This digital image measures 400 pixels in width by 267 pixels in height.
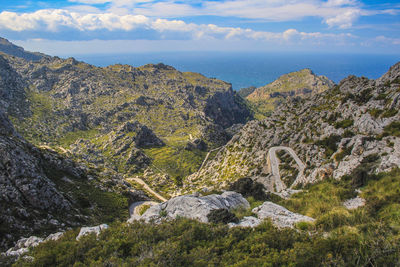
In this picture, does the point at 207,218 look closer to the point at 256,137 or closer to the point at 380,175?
the point at 380,175

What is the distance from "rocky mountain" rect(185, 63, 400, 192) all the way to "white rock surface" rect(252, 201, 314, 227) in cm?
1024

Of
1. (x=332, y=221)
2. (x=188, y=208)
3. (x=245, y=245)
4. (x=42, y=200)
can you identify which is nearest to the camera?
(x=245, y=245)

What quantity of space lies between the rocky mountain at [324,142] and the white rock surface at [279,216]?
33.6ft

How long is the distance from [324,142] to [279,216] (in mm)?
43851

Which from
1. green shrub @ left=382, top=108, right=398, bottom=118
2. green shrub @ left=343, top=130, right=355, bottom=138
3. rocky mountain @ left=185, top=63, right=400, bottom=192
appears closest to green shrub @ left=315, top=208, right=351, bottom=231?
rocky mountain @ left=185, top=63, right=400, bottom=192

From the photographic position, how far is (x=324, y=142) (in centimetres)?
5275

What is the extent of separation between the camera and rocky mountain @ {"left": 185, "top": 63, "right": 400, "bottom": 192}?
31.2 m

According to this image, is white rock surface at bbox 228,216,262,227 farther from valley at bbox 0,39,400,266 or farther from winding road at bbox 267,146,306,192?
winding road at bbox 267,146,306,192

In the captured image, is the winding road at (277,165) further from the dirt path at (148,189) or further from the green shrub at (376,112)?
the dirt path at (148,189)

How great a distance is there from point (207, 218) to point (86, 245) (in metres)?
7.52

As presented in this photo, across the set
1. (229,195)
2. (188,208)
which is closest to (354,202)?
(229,195)

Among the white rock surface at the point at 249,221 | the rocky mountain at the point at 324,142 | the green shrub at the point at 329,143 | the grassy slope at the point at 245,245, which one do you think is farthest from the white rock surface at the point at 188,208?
the green shrub at the point at 329,143

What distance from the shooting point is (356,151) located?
3662cm

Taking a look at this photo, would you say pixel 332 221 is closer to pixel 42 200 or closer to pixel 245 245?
pixel 245 245
